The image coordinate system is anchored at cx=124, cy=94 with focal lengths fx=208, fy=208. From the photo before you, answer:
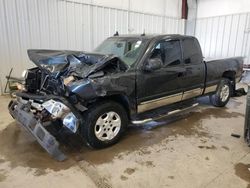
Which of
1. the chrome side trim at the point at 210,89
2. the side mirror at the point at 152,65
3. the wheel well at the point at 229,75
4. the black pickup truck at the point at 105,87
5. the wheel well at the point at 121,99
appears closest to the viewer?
the black pickup truck at the point at 105,87

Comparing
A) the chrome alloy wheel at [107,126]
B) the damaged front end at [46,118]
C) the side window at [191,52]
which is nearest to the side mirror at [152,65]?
the chrome alloy wheel at [107,126]

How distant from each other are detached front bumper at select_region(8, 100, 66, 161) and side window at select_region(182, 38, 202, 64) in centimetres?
276

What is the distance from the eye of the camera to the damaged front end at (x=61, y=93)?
268cm

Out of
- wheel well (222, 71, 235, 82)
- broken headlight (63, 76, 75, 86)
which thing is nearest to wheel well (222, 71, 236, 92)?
wheel well (222, 71, 235, 82)

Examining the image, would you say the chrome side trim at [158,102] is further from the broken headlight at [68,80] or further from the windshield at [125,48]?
the broken headlight at [68,80]

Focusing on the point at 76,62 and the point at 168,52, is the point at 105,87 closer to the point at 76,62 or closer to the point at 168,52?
the point at 76,62

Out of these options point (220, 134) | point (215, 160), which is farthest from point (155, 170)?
point (220, 134)

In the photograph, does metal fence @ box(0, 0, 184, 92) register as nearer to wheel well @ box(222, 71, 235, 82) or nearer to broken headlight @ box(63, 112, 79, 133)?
wheel well @ box(222, 71, 235, 82)

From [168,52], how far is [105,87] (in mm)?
1520

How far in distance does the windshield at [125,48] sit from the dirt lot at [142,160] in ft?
4.34

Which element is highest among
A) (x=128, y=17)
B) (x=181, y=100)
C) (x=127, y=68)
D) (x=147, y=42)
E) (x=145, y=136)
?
(x=128, y=17)

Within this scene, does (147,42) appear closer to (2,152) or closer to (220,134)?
(220,134)

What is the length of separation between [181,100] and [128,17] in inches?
201

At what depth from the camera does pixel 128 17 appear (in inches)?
320
